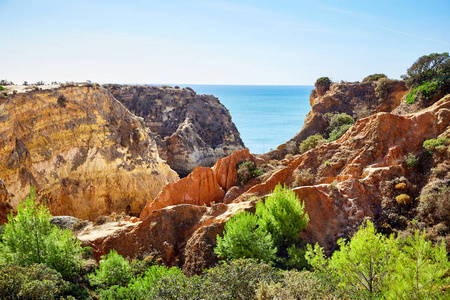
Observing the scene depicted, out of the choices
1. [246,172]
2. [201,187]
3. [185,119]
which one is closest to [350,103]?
[246,172]

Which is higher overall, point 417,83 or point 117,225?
point 417,83

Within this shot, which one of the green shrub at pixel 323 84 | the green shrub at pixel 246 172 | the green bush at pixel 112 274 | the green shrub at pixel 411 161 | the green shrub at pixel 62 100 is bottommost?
the green bush at pixel 112 274

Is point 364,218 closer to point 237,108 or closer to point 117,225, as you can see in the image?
point 117,225

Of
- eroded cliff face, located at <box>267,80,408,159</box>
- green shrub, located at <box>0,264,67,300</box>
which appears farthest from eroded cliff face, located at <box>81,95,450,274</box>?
eroded cliff face, located at <box>267,80,408,159</box>

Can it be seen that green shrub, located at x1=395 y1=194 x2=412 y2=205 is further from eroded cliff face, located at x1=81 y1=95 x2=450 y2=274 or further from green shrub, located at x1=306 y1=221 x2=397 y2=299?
green shrub, located at x1=306 y1=221 x2=397 y2=299

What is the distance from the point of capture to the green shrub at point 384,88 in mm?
41531

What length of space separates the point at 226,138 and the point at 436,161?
49883mm

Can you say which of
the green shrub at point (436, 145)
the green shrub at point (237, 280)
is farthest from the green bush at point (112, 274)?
the green shrub at point (436, 145)

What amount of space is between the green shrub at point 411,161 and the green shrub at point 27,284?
17.2 m

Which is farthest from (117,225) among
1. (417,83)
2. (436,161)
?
(417,83)

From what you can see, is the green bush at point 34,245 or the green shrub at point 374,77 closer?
the green bush at point 34,245

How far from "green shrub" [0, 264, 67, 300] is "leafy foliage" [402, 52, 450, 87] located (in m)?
31.6

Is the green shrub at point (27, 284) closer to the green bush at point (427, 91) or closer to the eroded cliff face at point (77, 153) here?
the eroded cliff face at point (77, 153)

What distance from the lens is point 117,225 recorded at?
2000 centimetres
